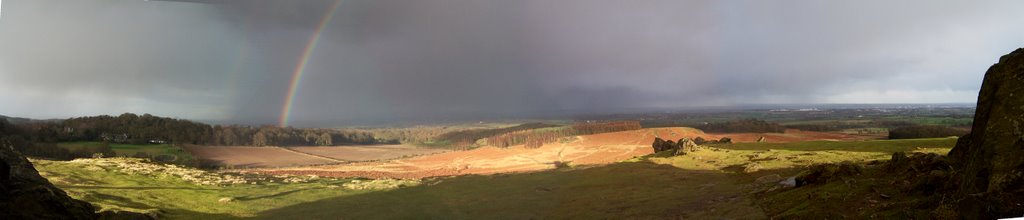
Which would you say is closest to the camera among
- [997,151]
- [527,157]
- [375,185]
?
[997,151]

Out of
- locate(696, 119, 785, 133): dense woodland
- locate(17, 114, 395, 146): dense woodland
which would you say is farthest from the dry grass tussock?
locate(696, 119, 785, 133): dense woodland

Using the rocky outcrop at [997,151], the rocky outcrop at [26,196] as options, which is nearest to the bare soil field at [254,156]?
the rocky outcrop at [26,196]

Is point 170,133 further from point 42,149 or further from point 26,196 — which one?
point 26,196

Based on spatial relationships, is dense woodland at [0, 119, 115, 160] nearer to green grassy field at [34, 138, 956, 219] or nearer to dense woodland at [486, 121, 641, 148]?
green grassy field at [34, 138, 956, 219]

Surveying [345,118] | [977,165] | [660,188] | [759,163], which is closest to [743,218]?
[977,165]

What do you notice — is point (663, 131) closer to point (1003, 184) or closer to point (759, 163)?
point (759, 163)

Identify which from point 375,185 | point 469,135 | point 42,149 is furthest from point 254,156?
point 469,135
